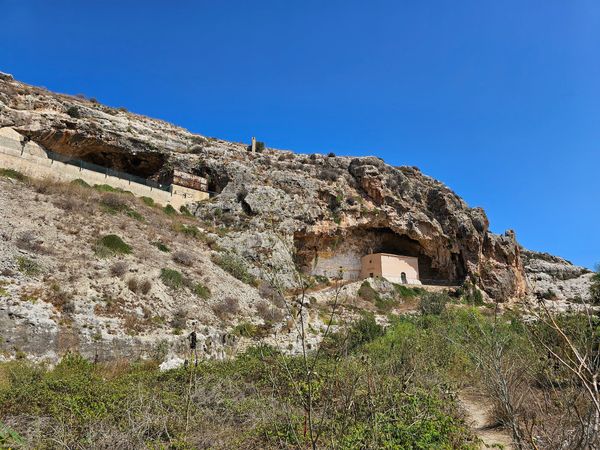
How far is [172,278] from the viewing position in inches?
555

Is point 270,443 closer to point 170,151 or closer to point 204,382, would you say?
point 204,382

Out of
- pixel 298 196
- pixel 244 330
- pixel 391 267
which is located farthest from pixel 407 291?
pixel 244 330

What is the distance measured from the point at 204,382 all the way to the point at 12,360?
5536 millimetres

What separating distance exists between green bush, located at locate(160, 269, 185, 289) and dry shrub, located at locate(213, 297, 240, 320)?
1.62m

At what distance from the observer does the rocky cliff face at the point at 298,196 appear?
75.0 ft

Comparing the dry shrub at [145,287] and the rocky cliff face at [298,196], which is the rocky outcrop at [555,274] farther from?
the dry shrub at [145,287]

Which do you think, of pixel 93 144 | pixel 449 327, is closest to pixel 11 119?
pixel 93 144

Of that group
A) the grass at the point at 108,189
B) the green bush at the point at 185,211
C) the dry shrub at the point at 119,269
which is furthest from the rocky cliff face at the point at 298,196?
the dry shrub at the point at 119,269

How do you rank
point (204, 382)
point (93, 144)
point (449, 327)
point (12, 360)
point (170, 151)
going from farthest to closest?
point (170, 151), point (93, 144), point (449, 327), point (12, 360), point (204, 382)

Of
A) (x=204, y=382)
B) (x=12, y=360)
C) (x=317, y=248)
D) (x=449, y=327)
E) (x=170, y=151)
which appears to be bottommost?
(x=12, y=360)

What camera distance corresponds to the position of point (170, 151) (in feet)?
86.4

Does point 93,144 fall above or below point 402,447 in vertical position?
above

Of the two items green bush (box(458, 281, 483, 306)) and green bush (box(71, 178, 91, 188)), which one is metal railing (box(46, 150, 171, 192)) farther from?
green bush (box(458, 281, 483, 306))

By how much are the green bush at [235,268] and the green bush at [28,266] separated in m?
7.97
